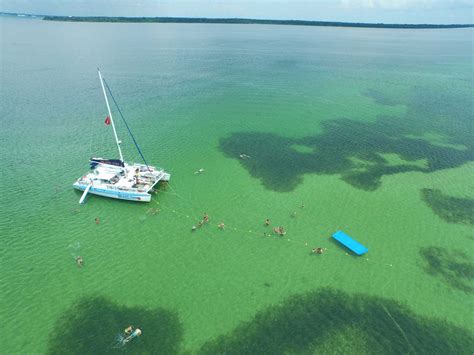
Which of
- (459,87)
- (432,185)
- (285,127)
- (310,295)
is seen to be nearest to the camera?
(310,295)

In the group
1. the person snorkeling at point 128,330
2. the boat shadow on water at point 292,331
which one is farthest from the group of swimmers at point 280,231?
the person snorkeling at point 128,330

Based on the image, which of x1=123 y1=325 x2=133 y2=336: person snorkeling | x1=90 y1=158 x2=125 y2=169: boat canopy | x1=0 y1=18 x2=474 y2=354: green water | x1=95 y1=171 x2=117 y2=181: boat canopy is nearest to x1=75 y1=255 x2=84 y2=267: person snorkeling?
x1=0 y1=18 x2=474 y2=354: green water

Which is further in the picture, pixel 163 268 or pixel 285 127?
pixel 285 127

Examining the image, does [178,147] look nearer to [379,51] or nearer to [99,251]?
[99,251]

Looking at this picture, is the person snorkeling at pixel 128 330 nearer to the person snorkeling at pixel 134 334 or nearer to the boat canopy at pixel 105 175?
the person snorkeling at pixel 134 334

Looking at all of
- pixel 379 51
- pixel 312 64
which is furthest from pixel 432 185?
pixel 379 51

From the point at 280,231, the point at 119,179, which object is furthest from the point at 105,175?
the point at 280,231
